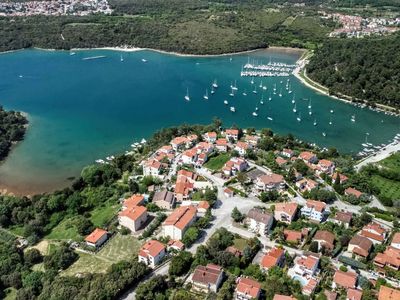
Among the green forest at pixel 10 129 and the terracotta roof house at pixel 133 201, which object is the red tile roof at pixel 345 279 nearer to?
the terracotta roof house at pixel 133 201

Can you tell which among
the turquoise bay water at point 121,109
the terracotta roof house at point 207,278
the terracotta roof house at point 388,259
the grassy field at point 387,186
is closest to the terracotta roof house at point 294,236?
the terracotta roof house at point 388,259

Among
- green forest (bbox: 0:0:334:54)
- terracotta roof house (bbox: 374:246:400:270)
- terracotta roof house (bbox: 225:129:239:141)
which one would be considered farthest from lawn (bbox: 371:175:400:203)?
green forest (bbox: 0:0:334:54)

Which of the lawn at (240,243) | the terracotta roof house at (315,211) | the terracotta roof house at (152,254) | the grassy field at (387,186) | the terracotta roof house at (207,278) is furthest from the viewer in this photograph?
the grassy field at (387,186)

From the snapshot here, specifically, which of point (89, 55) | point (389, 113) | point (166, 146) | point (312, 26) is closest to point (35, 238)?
point (166, 146)

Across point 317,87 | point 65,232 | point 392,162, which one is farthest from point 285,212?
point 317,87

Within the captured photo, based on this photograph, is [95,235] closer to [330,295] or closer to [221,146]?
[330,295]

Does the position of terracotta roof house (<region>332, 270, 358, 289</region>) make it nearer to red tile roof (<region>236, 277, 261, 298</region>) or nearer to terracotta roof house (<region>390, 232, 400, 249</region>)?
red tile roof (<region>236, 277, 261, 298</region>)
